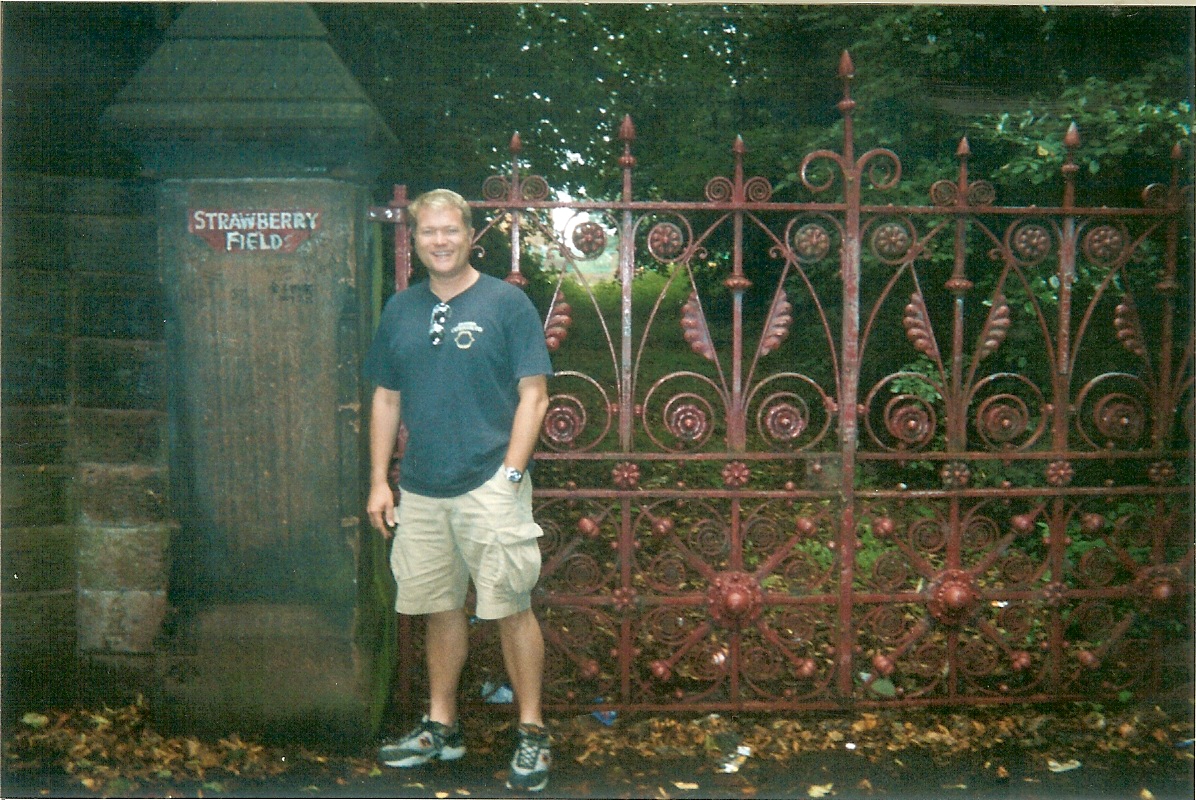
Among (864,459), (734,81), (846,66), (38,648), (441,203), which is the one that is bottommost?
(38,648)

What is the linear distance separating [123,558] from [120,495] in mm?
239

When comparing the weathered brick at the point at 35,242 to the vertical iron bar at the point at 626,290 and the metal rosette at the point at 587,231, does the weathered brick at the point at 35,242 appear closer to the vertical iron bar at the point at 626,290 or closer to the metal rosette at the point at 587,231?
the metal rosette at the point at 587,231

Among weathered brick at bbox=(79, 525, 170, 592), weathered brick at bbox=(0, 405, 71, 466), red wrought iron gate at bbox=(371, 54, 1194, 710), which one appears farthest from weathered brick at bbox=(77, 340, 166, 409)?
red wrought iron gate at bbox=(371, 54, 1194, 710)

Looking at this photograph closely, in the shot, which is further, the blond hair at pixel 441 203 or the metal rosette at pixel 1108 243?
the metal rosette at pixel 1108 243

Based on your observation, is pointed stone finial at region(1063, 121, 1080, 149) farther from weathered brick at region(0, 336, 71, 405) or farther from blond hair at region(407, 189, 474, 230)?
weathered brick at region(0, 336, 71, 405)

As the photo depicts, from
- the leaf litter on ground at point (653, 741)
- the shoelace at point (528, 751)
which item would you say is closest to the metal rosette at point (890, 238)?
the leaf litter on ground at point (653, 741)

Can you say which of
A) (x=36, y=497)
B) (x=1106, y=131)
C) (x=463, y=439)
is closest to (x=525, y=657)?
(x=463, y=439)

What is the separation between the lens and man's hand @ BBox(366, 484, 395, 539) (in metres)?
3.20

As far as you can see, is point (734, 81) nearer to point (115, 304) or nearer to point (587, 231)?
point (587, 231)

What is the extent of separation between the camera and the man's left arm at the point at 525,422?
9.79 feet

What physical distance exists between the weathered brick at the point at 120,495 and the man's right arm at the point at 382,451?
90cm

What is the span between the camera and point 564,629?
196 inches

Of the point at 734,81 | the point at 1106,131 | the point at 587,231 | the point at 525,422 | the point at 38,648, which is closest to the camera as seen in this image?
the point at 525,422

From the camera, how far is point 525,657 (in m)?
3.18
